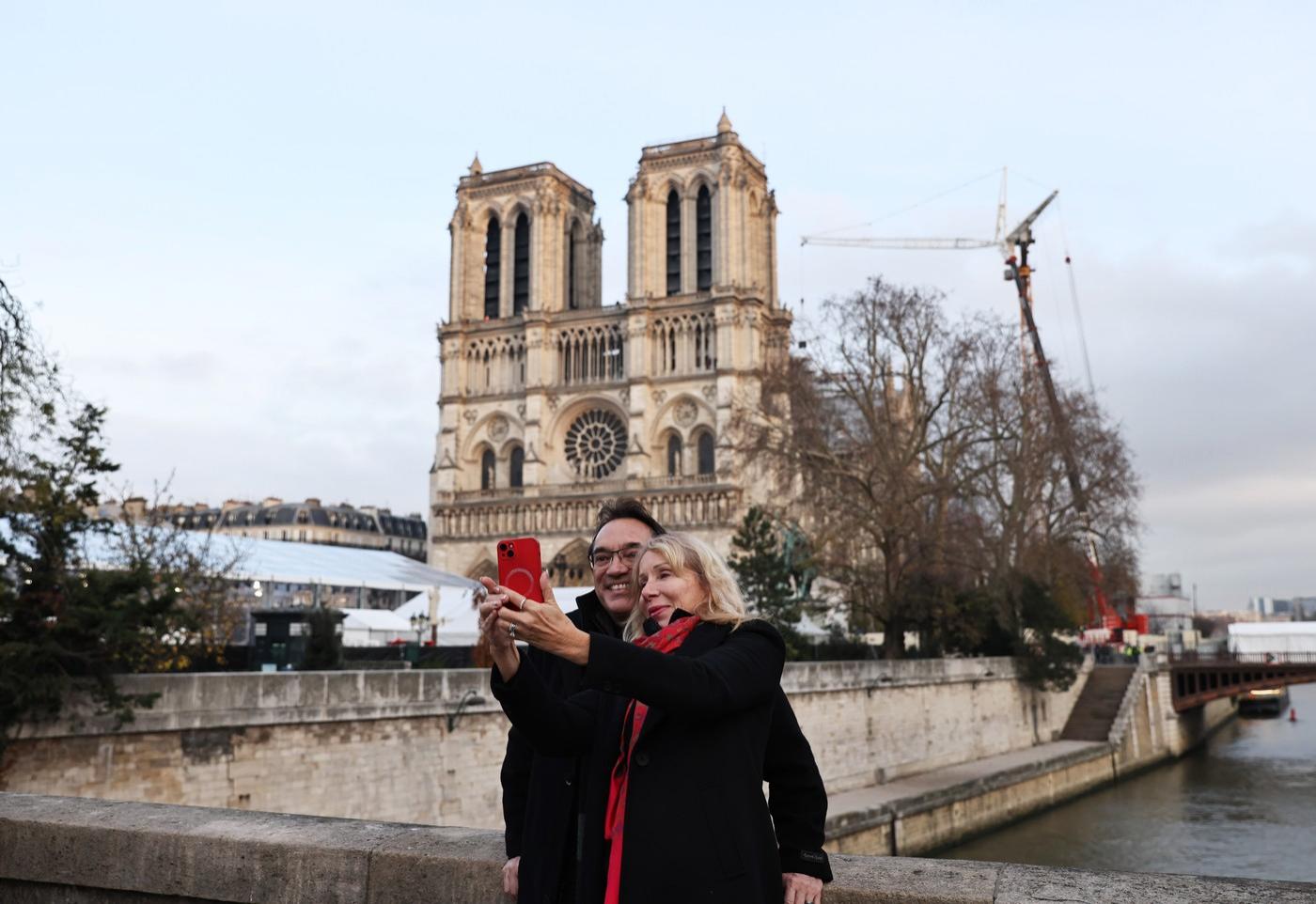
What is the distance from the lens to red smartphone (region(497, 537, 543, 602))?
203cm

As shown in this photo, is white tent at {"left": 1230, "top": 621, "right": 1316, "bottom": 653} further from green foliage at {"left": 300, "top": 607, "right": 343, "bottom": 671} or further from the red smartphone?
the red smartphone

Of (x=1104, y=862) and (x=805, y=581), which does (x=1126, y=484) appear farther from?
(x=1104, y=862)

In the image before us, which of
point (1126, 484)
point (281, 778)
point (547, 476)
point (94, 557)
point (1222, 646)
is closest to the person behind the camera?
point (281, 778)

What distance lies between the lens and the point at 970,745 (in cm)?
2509

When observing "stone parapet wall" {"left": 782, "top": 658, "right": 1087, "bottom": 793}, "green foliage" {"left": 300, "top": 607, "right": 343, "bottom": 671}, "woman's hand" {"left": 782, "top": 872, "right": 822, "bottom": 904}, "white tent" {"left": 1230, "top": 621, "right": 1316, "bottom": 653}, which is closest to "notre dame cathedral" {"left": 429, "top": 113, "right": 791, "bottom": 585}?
"stone parapet wall" {"left": 782, "top": 658, "right": 1087, "bottom": 793}

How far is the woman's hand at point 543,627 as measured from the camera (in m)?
1.96

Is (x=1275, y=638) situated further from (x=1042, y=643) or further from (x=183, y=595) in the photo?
(x=183, y=595)

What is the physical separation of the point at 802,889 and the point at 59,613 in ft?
29.3

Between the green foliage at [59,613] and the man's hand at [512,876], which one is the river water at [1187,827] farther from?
the man's hand at [512,876]

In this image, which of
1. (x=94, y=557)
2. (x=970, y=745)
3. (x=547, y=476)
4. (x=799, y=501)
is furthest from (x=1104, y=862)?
(x=547, y=476)

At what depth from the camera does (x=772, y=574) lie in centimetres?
2631

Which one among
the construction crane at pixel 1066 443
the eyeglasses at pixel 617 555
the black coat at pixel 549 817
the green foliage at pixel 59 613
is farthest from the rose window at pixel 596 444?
the black coat at pixel 549 817

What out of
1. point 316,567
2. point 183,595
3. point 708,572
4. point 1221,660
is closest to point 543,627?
point 708,572

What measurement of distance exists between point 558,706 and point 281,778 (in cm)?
1009
